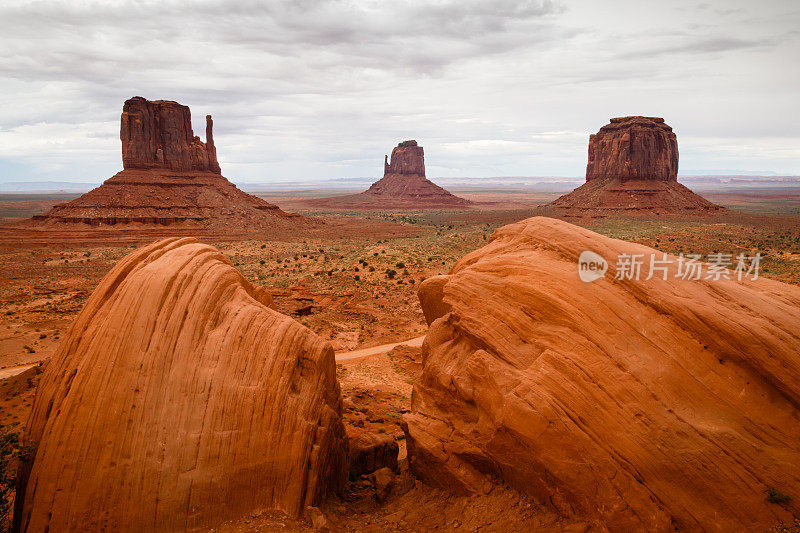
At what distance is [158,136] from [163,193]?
12220mm

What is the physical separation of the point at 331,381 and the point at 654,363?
676cm

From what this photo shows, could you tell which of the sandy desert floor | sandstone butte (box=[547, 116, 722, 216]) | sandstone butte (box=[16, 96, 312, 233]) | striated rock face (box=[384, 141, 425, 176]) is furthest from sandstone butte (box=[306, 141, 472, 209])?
the sandy desert floor

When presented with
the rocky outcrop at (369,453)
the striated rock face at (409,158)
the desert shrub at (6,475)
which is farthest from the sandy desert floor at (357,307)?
the striated rock face at (409,158)

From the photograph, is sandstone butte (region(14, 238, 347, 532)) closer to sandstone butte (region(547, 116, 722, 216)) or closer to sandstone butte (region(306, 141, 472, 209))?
sandstone butte (region(547, 116, 722, 216))

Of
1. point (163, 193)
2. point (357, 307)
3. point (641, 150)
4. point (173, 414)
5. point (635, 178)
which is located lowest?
point (357, 307)

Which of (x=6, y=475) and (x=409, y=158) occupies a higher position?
(x=409, y=158)

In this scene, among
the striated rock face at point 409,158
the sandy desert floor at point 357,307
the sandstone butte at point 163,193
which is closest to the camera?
the sandy desert floor at point 357,307

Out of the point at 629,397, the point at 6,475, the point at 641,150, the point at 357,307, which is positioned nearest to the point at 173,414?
the point at 6,475

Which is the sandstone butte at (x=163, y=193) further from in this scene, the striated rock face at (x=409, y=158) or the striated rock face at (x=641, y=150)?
the striated rock face at (x=409, y=158)

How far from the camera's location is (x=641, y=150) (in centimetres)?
10556

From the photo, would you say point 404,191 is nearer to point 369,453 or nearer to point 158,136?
point 158,136

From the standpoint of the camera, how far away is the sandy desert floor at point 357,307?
31.2 feet

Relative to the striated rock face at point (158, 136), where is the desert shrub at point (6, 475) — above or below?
below

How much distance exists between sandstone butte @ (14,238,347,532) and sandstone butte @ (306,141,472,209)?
495 feet
